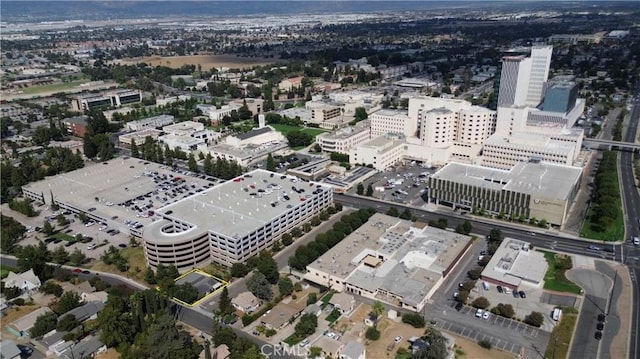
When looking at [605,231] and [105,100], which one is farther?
[105,100]

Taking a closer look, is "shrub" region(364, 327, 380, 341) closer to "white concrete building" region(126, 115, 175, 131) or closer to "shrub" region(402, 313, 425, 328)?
"shrub" region(402, 313, 425, 328)

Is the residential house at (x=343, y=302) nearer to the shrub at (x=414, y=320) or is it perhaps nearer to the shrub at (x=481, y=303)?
the shrub at (x=414, y=320)

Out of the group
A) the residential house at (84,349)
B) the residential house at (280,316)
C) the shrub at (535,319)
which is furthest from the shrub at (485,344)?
the residential house at (84,349)

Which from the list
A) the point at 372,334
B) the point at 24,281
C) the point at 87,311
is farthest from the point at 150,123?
the point at 372,334

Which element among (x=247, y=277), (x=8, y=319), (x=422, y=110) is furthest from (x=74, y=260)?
(x=422, y=110)

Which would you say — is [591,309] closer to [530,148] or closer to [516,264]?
[516,264]

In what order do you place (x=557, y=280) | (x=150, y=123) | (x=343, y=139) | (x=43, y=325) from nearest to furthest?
(x=43, y=325)
(x=557, y=280)
(x=343, y=139)
(x=150, y=123)
